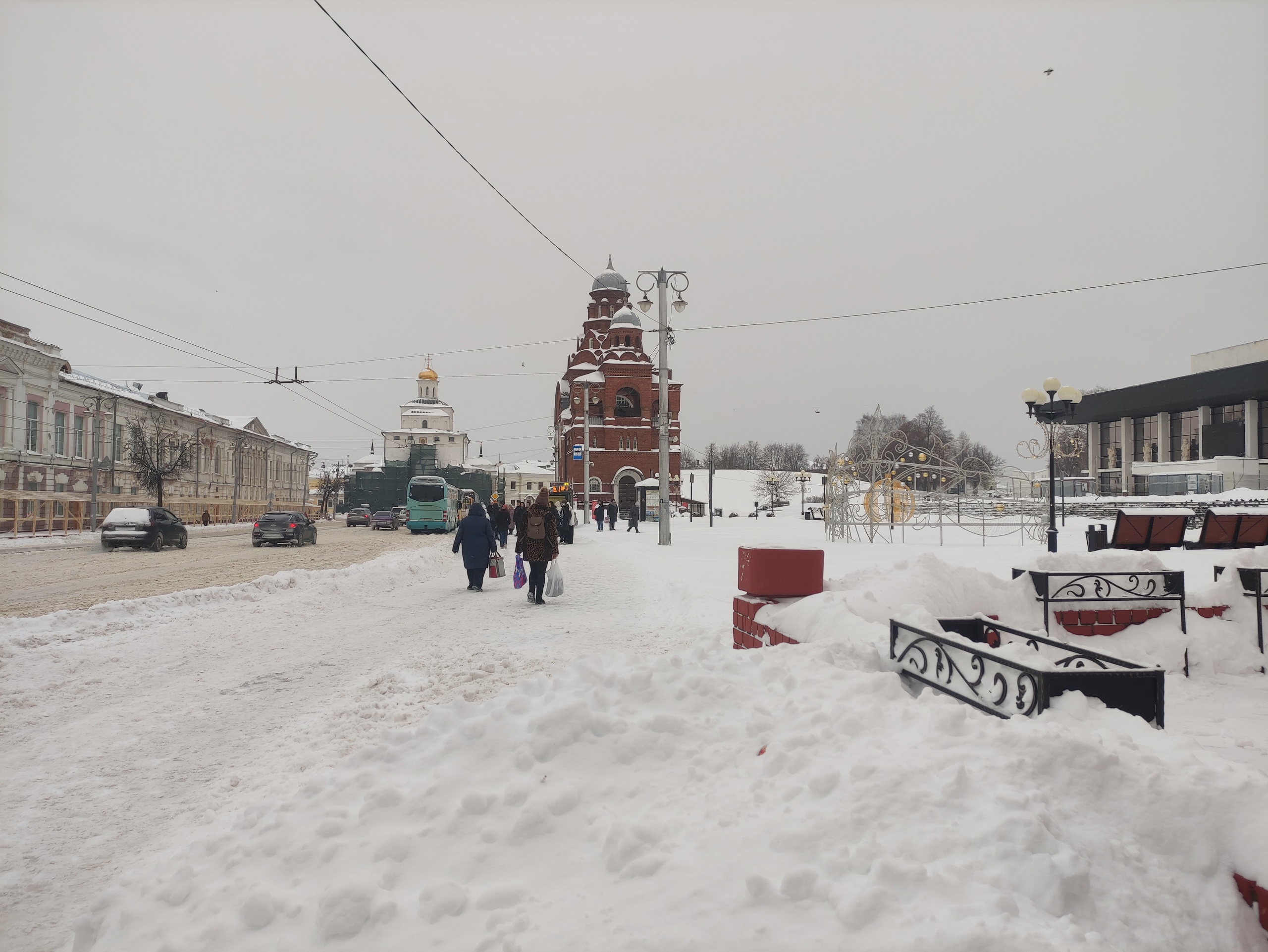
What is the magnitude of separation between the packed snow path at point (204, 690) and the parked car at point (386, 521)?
35.5m

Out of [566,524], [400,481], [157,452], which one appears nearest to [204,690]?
[566,524]

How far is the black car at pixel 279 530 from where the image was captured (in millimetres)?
27516

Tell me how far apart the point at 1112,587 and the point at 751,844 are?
521cm

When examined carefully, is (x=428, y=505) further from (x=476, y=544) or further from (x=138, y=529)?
(x=476, y=544)

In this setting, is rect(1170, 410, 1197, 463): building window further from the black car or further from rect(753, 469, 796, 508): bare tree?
the black car

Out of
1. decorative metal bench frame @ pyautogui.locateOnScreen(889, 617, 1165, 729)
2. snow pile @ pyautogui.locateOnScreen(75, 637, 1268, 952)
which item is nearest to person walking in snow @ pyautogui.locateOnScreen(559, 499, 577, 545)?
decorative metal bench frame @ pyautogui.locateOnScreen(889, 617, 1165, 729)

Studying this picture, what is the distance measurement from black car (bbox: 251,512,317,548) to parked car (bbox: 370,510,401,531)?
1837cm

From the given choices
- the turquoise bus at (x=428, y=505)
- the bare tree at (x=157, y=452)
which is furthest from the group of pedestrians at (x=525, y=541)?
the bare tree at (x=157, y=452)

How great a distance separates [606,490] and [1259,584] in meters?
57.3

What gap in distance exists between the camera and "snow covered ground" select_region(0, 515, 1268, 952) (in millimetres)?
2174

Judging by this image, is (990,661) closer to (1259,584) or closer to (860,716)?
(860,716)

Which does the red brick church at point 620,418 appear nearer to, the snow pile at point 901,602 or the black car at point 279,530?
the black car at point 279,530

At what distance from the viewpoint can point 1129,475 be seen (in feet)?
191

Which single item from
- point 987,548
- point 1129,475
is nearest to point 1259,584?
point 987,548
